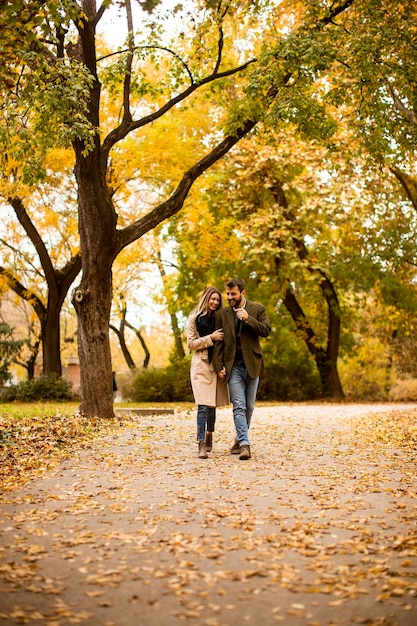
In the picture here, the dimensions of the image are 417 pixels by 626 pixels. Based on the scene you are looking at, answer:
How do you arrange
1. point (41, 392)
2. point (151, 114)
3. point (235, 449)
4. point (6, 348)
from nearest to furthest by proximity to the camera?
point (235, 449)
point (151, 114)
point (41, 392)
point (6, 348)

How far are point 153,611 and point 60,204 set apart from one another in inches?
937

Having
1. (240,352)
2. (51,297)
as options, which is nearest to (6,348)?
(51,297)

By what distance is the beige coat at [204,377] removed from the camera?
8.96 m

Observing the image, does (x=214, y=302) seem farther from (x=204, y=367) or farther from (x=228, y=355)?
(x=204, y=367)

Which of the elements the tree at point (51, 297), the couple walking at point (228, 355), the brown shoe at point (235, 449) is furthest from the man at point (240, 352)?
the tree at point (51, 297)

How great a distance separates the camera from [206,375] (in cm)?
903

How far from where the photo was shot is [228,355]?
8.81 m

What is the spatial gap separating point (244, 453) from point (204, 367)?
1210 mm

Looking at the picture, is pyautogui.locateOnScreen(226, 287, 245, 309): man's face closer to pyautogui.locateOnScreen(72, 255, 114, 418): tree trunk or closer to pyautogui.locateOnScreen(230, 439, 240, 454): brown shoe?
pyautogui.locateOnScreen(230, 439, 240, 454): brown shoe

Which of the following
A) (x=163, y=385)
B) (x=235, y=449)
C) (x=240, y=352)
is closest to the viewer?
(x=240, y=352)

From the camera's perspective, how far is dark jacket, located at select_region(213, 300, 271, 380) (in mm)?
8781

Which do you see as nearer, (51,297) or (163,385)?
(51,297)

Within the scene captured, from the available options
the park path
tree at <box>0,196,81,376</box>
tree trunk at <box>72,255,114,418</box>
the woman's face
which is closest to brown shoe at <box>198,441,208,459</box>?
the park path

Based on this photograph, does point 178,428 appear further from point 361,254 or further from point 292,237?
point 361,254
